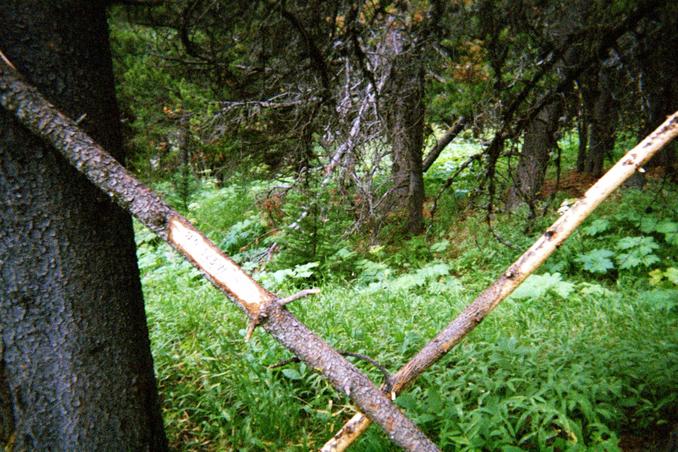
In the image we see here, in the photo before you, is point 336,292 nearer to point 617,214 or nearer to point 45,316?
point 45,316

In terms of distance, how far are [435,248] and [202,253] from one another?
6381 mm

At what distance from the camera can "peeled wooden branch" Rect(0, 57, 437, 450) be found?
5.04 ft

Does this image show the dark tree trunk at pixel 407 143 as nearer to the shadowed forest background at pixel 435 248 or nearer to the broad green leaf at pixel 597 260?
the shadowed forest background at pixel 435 248

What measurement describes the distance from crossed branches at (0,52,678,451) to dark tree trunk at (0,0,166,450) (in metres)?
0.19

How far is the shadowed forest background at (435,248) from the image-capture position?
284 cm

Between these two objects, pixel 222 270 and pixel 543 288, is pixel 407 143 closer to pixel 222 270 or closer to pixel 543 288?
pixel 543 288

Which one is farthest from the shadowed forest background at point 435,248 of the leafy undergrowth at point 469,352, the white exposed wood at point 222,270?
the white exposed wood at point 222,270

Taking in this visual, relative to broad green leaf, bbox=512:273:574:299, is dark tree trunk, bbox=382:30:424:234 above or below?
above

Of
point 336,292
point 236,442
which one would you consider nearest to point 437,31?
point 336,292

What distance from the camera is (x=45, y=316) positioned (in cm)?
193

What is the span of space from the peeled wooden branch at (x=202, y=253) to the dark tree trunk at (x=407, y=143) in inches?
177

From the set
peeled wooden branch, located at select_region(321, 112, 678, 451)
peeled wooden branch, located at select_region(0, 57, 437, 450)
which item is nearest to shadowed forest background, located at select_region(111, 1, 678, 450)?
peeled wooden branch, located at select_region(321, 112, 678, 451)

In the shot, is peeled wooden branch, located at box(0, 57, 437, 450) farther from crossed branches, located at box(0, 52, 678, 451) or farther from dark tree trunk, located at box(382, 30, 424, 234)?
dark tree trunk, located at box(382, 30, 424, 234)

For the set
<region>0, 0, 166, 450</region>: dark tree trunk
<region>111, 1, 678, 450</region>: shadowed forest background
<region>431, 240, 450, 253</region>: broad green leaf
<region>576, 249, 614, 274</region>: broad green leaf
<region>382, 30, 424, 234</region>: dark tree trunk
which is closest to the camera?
<region>0, 0, 166, 450</region>: dark tree trunk
